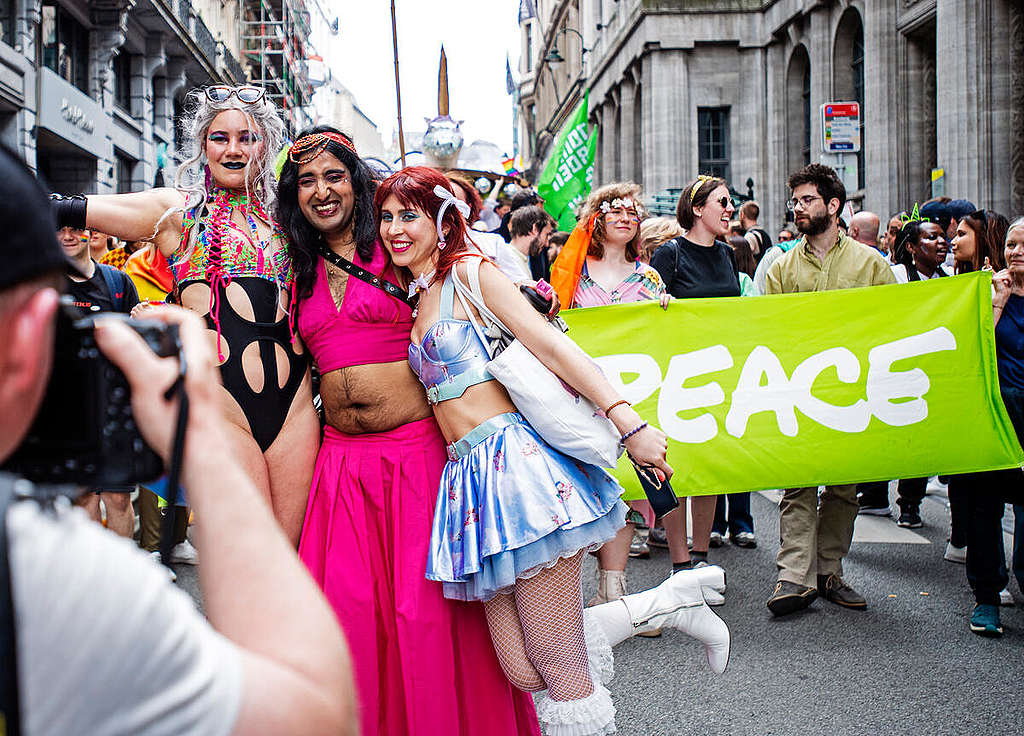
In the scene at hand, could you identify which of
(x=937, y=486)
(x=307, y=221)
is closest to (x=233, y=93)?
(x=307, y=221)

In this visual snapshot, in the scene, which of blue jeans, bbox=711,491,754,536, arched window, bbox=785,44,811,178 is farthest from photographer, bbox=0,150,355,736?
arched window, bbox=785,44,811,178

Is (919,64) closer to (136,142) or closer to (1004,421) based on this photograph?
(1004,421)

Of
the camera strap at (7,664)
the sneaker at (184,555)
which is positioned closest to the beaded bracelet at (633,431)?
the camera strap at (7,664)

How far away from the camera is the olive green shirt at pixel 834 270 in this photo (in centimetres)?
621

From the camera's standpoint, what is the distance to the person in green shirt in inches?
227

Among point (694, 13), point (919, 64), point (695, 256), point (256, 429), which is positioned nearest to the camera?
point (256, 429)

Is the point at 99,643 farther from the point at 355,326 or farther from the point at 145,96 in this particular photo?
the point at 145,96

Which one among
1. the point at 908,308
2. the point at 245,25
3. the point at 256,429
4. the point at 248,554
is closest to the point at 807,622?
the point at 908,308

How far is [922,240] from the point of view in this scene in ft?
26.2

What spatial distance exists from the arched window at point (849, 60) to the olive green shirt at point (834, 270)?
1746cm

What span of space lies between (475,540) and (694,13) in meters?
29.5

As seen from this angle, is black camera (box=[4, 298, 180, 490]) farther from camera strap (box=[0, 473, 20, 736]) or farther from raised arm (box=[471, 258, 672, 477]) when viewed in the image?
raised arm (box=[471, 258, 672, 477])

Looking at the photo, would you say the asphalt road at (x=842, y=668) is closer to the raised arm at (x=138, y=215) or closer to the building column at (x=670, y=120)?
the raised arm at (x=138, y=215)

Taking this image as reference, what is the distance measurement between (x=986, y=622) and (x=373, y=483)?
138 inches
